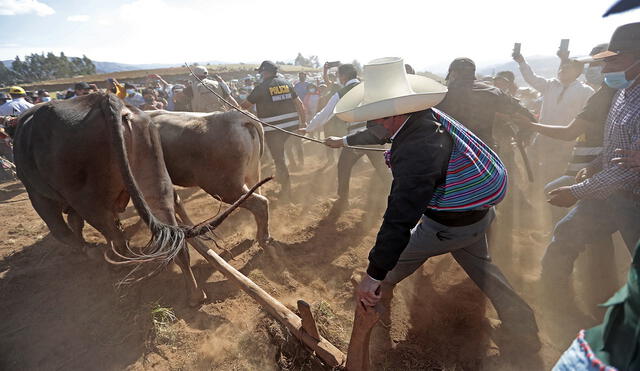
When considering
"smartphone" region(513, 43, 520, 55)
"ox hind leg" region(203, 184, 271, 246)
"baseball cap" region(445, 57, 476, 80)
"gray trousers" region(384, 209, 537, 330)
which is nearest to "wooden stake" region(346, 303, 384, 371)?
"gray trousers" region(384, 209, 537, 330)

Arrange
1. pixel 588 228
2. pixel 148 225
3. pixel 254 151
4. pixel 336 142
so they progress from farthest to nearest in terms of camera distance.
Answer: pixel 254 151, pixel 336 142, pixel 588 228, pixel 148 225

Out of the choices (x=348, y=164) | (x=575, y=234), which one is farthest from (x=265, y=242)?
(x=575, y=234)

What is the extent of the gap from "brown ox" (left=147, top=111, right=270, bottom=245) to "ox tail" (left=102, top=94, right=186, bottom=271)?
3.15 feet

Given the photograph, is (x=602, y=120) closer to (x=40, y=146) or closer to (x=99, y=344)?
(x=99, y=344)

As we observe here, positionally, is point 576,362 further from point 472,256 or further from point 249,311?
point 249,311

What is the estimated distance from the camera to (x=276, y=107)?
5.70 meters

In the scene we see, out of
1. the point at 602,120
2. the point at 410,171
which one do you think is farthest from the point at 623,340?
the point at 602,120

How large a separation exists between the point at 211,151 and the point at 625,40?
4054mm

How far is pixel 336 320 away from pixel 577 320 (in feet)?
7.81

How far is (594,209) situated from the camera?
8.66ft

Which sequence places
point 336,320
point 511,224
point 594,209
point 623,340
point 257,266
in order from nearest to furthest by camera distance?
point 623,340 → point 594,209 → point 336,320 → point 257,266 → point 511,224

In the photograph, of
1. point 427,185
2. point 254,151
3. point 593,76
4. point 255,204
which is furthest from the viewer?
point 593,76

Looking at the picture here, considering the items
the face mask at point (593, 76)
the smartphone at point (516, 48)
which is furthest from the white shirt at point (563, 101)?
the face mask at point (593, 76)

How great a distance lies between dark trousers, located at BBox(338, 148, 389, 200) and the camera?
520cm
